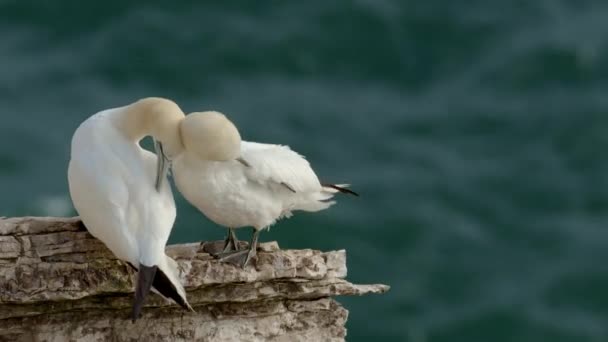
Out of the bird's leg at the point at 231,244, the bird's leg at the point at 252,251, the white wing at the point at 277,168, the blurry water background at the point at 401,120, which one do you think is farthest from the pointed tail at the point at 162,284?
the blurry water background at the point at 401,120

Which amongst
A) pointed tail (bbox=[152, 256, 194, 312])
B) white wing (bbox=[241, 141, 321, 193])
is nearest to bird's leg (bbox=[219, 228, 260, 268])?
white wing (bbox=[241, 141, 321, 193])

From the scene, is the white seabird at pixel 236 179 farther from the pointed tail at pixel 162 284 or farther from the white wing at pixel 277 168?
the pointed tail at pixel 162 284

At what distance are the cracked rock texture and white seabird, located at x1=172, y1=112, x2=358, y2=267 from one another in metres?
0.21

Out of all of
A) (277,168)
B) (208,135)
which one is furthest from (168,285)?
(277,168)

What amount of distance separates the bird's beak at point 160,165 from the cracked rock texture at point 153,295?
47cm

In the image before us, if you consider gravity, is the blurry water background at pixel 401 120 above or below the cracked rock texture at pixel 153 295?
above

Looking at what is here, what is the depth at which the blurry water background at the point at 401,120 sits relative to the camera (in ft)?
73.9

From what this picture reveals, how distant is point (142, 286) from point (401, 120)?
20.7m

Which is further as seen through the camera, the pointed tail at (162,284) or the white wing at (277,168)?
the white wing at (277,168)

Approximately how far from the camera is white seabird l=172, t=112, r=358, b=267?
774 cm

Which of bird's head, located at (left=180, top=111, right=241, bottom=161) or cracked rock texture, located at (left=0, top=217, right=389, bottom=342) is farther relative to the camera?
bird's head, located at (left=180, top=111, right=241, bottom=161)

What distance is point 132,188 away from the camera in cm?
761

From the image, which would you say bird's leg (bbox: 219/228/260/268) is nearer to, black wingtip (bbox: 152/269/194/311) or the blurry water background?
black wingtip (bbox: 152/269/194/311)

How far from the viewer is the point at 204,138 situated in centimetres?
767
